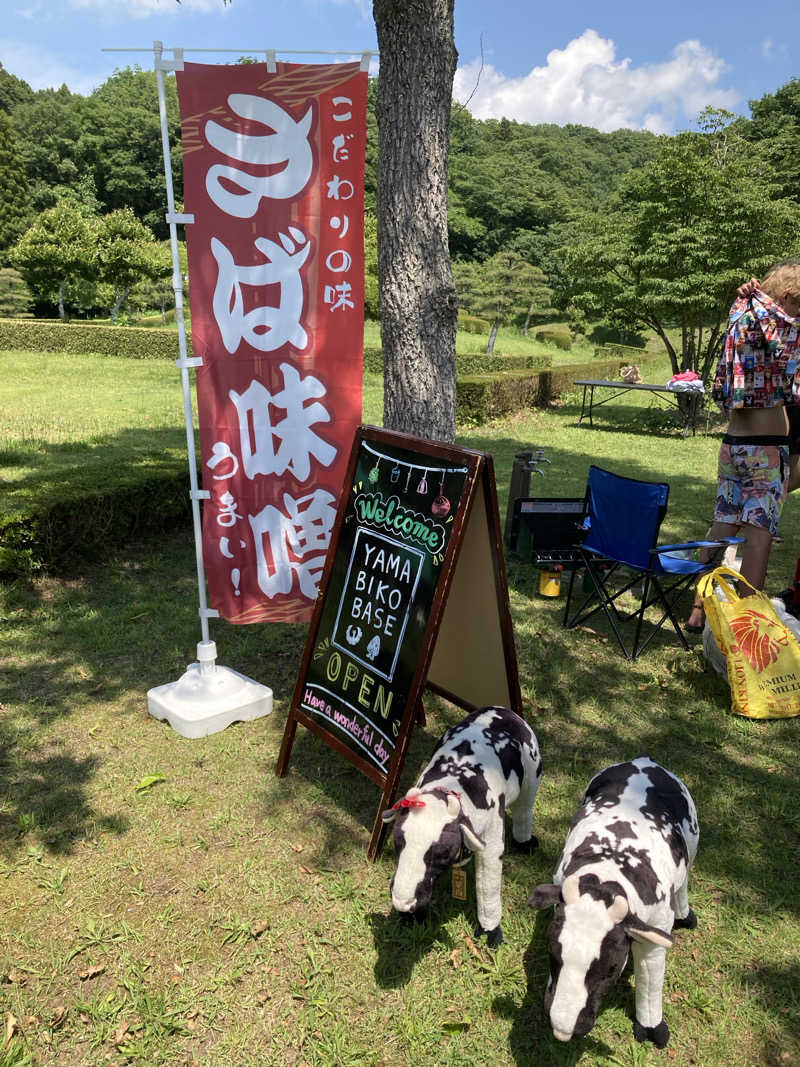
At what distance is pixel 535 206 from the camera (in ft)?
183

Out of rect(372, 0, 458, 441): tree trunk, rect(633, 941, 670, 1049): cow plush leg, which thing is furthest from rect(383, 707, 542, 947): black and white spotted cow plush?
rect(372, 0, 458, 441): tree trunk

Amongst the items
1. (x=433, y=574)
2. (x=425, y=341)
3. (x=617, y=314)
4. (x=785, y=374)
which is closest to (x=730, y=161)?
(x=617, y=314)

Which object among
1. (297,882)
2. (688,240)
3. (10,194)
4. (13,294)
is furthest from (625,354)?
(10,194)

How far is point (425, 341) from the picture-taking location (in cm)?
421

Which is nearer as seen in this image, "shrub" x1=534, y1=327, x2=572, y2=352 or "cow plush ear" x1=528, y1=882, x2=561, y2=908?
"cow plush ear" x1=528, y1=882, x2=561, y2=908

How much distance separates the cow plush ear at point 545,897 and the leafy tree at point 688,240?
14.8 meters

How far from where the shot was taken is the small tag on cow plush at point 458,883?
250cm

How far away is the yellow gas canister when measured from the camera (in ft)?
19.3

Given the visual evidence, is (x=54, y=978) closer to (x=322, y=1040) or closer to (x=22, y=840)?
(x=22, y=840)

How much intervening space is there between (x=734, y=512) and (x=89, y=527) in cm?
522

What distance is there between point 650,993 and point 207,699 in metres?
2.64

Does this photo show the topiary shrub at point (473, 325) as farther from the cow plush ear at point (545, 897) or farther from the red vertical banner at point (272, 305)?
the cow plush ear at point (545, 897)

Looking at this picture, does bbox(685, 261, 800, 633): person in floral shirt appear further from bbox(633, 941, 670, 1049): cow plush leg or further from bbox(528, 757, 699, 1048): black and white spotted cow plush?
bbox(633, 941, 670, 1049): cow plush leg

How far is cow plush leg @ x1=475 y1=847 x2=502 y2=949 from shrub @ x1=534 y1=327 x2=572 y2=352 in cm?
3823
